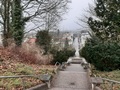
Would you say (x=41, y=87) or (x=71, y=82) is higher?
(x=41, y=87)

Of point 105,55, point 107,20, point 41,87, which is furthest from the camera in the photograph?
point 107,20

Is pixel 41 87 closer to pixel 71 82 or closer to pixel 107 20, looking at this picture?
pixel 71 82

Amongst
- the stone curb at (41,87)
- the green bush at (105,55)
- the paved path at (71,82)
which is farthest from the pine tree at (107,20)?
the stone curb at (41,87)

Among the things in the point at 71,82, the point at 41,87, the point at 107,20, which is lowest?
the point at 71,82

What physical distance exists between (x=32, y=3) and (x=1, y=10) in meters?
3.81

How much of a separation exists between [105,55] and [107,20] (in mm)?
13535

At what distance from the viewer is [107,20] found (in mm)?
35625

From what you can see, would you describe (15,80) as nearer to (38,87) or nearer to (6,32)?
(38,87)

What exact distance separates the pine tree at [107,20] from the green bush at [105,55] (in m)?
9.59

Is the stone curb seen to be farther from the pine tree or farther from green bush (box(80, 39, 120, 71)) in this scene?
the pine tree

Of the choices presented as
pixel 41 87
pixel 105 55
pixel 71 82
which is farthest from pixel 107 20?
pixel 41 87

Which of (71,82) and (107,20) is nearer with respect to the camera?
(71,82)

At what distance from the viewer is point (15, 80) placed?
35.3 ft

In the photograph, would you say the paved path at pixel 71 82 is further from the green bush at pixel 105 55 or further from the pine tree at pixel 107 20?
the pine tree at pixel 107 20
